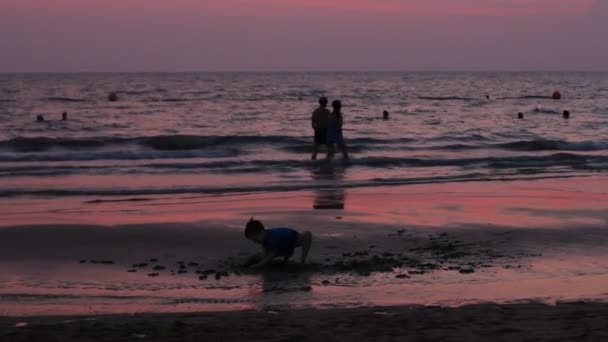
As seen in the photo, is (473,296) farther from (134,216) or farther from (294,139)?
(294,139)

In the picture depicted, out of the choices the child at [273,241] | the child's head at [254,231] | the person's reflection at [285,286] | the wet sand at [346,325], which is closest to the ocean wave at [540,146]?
the child at [273,241]

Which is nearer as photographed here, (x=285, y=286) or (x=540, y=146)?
(x=285, y=286)

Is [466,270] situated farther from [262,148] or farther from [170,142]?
[170,142]

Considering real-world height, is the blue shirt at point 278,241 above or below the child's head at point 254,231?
below

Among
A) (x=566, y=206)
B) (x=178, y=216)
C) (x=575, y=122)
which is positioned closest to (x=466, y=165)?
(x=566, y=206)

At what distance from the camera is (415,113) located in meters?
49.9

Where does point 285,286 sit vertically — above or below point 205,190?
above

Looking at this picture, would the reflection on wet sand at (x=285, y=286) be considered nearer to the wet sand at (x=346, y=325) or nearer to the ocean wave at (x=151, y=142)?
the wet sand at (x=346, y=325)

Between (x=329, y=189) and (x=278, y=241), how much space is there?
25.8ft

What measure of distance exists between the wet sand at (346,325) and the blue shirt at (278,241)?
5.87ft

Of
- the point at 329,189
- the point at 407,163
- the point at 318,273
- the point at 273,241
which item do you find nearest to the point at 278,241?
the point at 273,241

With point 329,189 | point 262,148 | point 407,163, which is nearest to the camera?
point 329,189

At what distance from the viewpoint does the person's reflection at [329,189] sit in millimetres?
14664

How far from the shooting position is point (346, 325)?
691 centimetres
